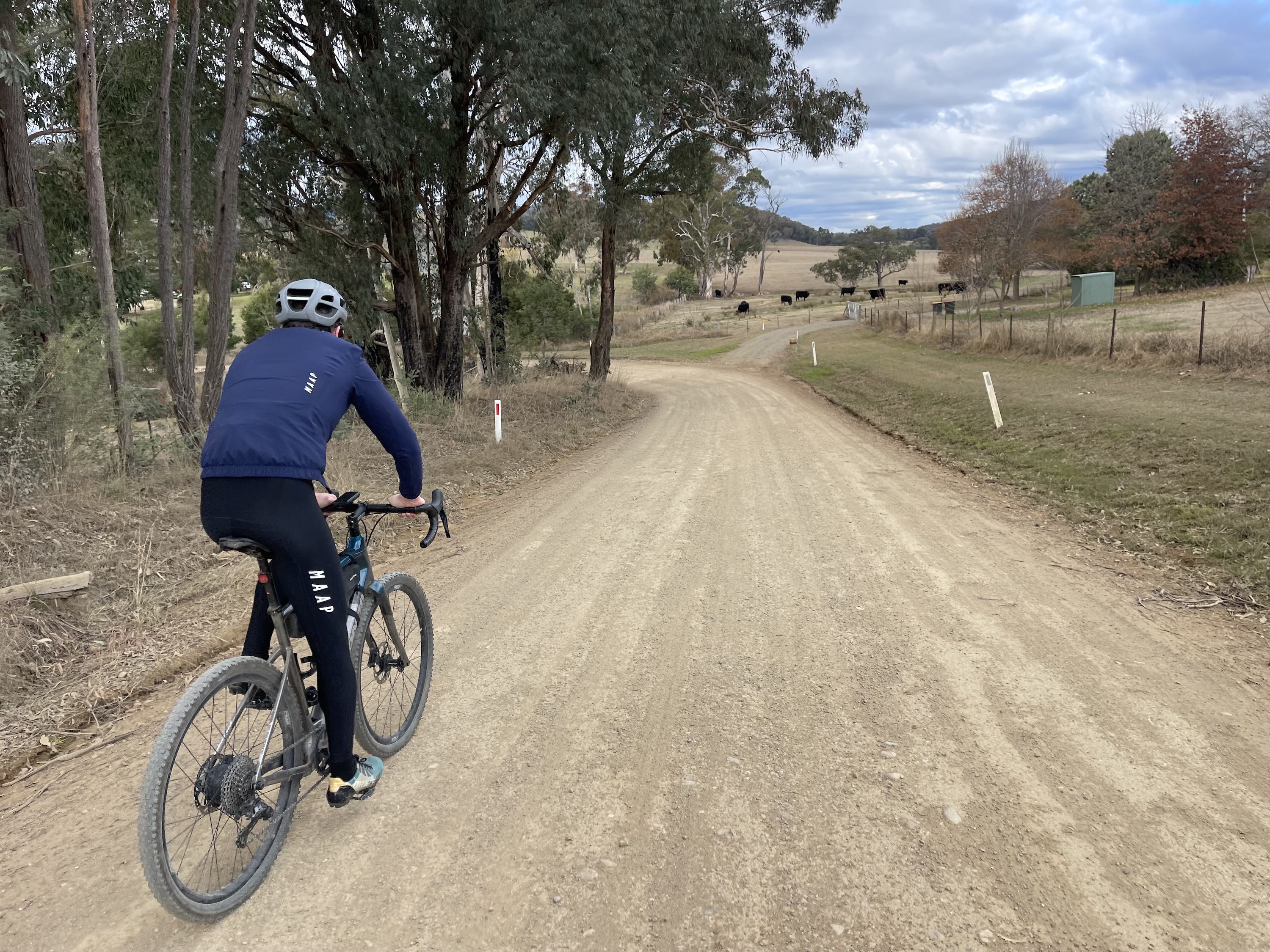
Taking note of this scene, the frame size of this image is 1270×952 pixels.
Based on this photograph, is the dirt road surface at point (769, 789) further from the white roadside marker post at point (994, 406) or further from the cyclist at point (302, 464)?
the white roadside marker post at point (994, 406)

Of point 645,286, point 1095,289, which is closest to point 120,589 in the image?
point 1095,289

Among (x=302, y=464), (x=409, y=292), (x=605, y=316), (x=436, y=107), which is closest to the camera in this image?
(x=302, y=464)

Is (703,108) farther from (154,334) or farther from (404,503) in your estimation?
(154,334)

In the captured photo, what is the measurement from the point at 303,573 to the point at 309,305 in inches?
39.7

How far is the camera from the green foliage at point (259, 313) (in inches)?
1270

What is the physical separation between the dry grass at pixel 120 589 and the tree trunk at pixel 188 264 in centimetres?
138

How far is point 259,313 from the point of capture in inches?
1447

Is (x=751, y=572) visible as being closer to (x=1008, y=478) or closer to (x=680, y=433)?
(x=1008, y=478)

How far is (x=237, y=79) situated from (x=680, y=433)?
917cm

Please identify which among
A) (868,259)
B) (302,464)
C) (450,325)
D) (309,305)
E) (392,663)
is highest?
(868,259)

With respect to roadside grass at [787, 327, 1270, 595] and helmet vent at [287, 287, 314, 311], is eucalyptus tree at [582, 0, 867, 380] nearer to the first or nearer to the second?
roadside grass at [787, 327, 1270, 595]

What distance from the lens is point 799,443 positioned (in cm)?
1256

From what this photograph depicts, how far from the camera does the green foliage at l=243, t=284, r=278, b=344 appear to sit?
32.3 meters

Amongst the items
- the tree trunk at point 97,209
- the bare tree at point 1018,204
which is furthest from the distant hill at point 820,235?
the tree trunk at point 97,209
